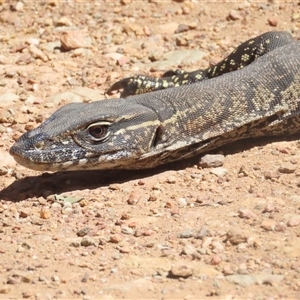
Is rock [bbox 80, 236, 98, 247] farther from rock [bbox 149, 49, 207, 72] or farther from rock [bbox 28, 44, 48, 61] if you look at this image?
rock [bbox 28, 44, 48, 61]

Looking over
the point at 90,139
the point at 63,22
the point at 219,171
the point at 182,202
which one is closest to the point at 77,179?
the point at 90,139

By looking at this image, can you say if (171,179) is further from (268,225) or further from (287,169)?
(268,225)

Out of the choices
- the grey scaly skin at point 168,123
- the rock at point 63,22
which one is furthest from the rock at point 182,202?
the rock at point 63,22

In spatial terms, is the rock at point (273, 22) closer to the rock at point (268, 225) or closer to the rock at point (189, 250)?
the rock at point (268, 225)

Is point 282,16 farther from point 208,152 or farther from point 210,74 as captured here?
point 208,152

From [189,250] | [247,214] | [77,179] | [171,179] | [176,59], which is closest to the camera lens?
[189,250]
